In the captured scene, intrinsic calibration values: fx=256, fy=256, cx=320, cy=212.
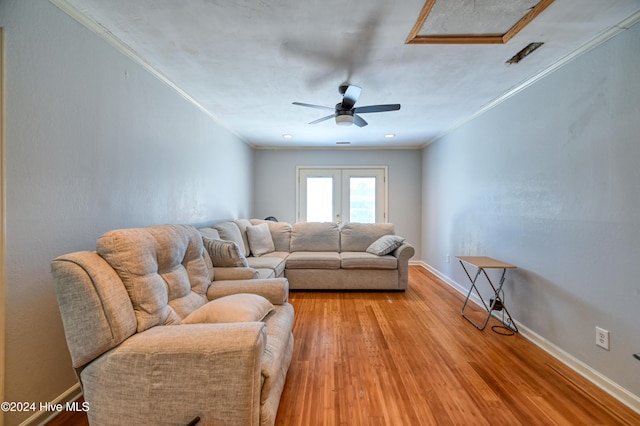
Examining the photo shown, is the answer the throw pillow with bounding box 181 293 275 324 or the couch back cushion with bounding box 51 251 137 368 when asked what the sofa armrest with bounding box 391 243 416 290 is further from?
the couch back cushion with bounding box 51 251 137 368

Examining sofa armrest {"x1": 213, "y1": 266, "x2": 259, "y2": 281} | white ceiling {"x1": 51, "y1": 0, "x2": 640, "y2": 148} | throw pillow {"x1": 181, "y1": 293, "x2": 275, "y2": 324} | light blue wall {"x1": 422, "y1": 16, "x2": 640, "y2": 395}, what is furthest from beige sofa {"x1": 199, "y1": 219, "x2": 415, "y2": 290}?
white ceiling {"x1": 51, "y1": 0, "x2": 640, "y2": 148}

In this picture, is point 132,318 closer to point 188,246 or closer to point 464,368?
point 188,246

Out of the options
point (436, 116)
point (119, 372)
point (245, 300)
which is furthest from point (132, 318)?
point (436, 116)

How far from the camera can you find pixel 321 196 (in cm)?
548

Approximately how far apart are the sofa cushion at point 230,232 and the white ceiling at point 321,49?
1.48m

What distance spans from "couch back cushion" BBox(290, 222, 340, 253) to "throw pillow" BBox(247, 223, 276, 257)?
1.31ft

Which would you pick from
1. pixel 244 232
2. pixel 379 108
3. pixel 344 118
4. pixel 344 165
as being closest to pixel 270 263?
pixel 244 232

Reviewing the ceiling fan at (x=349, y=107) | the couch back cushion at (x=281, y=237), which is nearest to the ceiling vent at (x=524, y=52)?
the ceiling fan at (x=349, y=107)

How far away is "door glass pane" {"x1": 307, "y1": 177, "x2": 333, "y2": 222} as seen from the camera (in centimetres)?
546

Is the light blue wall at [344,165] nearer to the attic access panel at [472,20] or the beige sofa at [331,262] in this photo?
the beige sofa at [331,262]

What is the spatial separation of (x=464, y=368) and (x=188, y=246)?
7.28 ft

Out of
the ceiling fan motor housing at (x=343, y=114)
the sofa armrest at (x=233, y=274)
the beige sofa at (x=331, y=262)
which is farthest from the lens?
the beige sofa at (x=331, y=262)

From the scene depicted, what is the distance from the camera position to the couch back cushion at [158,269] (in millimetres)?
1236

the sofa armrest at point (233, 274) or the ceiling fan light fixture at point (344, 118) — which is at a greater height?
the ceiling fan light fixture at point (344, 118)
